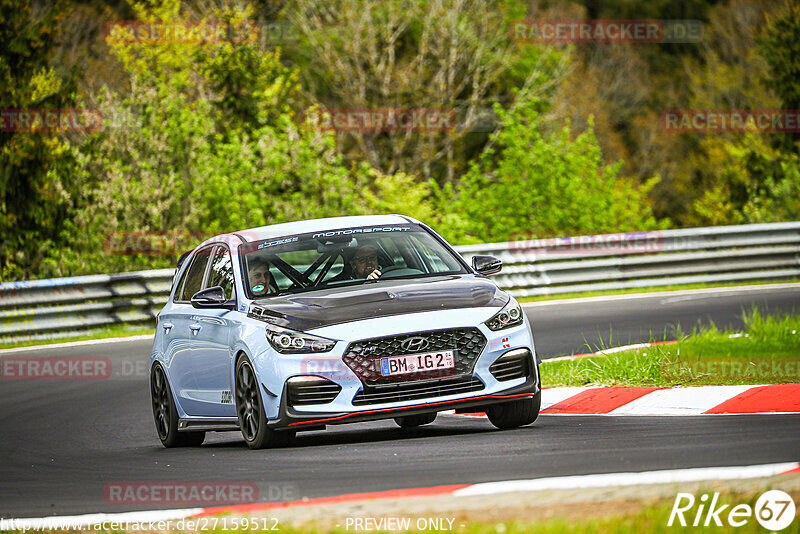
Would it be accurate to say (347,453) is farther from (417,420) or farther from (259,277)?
(417,420)

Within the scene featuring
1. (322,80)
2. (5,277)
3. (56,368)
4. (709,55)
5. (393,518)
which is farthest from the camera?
(709,55)

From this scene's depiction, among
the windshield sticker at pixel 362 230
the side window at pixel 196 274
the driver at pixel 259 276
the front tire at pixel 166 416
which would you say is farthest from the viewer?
the side window at pixel 196 274

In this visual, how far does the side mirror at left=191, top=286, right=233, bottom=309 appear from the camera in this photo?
959cm

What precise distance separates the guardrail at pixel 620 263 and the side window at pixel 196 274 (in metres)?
9.10

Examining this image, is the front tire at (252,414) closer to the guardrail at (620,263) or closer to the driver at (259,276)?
the driver at (259,276)

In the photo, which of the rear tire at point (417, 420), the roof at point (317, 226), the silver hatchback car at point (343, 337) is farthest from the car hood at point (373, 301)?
the rear tire at point (417, 420)

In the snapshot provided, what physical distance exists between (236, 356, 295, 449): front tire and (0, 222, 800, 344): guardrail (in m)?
11.1

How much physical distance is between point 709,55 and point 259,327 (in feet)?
188

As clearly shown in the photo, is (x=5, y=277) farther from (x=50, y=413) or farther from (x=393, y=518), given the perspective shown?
(x=393, y=518)

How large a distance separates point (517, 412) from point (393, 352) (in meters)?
1.16

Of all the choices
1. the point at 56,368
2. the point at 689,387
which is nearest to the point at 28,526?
the point at 689,387

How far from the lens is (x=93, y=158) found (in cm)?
2548

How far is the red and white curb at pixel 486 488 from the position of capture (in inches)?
245

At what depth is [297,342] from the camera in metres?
8.63
